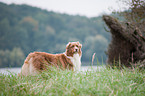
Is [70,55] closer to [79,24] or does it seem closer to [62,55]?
[62,55]

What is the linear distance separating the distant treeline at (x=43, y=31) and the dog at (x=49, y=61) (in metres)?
19.0

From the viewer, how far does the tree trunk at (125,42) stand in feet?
24.7

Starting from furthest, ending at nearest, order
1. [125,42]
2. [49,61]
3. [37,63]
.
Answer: [125,42]
[49,61]
[37,63]

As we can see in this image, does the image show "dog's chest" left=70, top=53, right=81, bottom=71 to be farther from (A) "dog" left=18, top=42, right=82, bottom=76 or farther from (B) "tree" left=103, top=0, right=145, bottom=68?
(B) "tree" left=103, top=0, right=145, bottom=68

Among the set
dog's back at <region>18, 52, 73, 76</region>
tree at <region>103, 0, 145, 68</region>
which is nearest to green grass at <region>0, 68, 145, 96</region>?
dog's back at <region>18, 52, 73, 76</region>

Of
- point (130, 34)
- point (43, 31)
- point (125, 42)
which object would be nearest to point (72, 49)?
point (130, 34)

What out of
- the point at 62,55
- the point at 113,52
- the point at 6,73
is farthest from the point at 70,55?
the point at 113,52

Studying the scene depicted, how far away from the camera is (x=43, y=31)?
34.1 m

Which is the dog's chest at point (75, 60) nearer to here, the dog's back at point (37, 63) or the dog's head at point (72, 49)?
the dog's head at point (72, 49)

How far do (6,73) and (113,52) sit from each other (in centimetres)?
511

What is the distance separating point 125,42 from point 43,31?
27662 mm

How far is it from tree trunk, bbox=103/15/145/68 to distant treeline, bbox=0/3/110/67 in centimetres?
1698

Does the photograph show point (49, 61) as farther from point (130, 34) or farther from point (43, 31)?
point (43, 31)

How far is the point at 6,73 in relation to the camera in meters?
5.48
